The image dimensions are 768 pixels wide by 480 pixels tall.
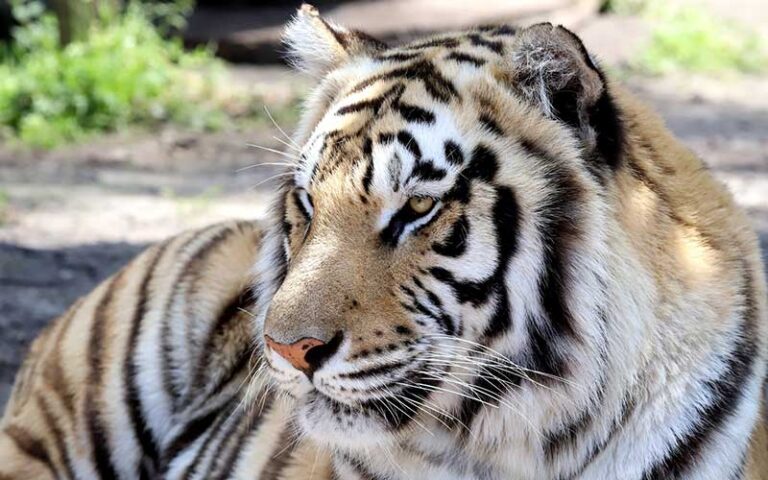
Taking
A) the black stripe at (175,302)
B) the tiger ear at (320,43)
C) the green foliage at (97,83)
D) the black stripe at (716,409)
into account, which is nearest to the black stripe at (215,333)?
the black stripe at (175,302)

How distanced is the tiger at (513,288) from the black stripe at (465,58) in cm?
1

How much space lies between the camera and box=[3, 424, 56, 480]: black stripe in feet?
8.52

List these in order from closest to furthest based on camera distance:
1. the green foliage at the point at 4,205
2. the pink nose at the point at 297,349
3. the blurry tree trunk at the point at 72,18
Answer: the pink nose at the point at 297,349, the green foliage at the point at 4,205, the blurry tree trunk at the point at 72,18

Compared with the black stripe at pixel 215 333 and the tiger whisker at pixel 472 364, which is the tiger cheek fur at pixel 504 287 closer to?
the tiger whisker at pixel 472 364

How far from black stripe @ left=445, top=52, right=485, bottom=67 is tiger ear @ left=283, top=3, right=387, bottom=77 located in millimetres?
259

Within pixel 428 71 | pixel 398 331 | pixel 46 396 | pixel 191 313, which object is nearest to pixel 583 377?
pixel 398 331

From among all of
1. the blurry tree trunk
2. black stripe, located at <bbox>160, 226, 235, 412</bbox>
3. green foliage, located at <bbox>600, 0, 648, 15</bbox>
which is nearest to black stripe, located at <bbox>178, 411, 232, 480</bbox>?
black stripe, located at <bbox>160, 226, 235, 412</bbox>

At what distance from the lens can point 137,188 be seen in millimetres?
5496

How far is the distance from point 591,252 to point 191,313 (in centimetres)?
113

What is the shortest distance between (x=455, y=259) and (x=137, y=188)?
3.91m

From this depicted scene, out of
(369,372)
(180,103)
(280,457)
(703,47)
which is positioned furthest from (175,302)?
(703,47)

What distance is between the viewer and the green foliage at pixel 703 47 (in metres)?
7.48

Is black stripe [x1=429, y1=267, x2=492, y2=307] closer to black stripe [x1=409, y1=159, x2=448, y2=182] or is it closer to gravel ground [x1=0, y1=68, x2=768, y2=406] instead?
black stripe [x1=409, y1=159, x2=448, y2=182]

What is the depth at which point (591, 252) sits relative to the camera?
1801 millimetres
